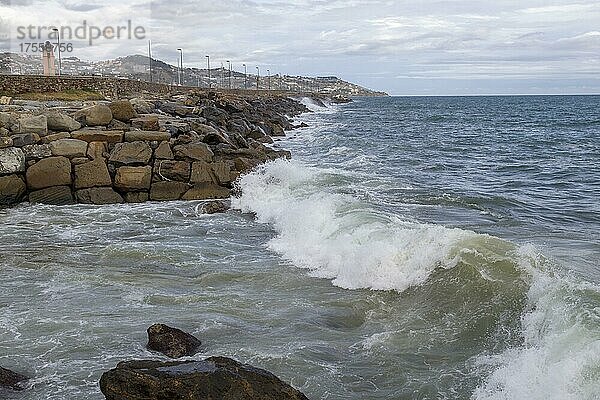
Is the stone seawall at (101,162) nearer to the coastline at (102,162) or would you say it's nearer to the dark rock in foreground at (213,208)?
the coastline at (102,162)

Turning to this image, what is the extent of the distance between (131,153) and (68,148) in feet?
4.64

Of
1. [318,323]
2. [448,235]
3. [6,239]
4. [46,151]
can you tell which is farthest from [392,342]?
[46,151]

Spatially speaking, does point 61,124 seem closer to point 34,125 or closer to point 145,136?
point 34,125

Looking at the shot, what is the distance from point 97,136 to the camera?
51.6 ft

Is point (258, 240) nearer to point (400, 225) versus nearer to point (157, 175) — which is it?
point (400, 225)

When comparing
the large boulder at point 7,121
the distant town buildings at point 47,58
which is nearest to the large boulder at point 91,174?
the large boulder at point 7,121

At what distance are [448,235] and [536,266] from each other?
158 cm

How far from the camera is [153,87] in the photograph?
176ft

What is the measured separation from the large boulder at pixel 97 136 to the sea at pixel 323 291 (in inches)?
72.2

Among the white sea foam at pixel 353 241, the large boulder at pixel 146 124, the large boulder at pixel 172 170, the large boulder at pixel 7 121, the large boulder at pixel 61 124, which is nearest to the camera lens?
the white sea foam at pixel 353 241

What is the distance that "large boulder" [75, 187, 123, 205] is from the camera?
15.1 m

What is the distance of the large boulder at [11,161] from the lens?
576 inches

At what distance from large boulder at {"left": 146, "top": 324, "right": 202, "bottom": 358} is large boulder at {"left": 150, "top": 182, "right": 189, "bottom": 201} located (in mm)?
9133

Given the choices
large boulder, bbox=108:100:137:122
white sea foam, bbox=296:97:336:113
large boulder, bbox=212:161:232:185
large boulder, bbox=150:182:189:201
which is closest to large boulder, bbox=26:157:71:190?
large boulder, bbox=150:182:189:201
